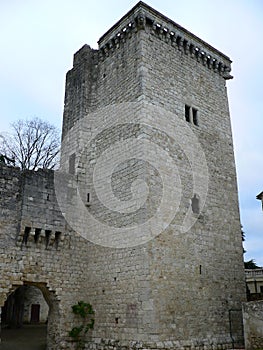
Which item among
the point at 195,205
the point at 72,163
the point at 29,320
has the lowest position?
the point at 29,320

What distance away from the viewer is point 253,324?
10.3 meters

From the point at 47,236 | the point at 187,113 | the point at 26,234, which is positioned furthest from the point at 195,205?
the point at 26,234

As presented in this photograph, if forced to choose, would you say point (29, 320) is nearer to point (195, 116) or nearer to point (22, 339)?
point (22, 339)

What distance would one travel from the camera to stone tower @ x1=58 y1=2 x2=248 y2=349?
10195 mm

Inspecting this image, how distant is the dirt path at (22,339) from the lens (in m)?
12.5

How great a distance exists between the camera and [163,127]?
38.9ft

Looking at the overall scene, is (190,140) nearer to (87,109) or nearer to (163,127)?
(163,127)

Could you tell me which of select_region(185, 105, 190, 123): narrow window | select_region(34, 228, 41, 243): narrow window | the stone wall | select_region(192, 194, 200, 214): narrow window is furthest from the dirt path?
select_region(185, 105, 190, 123): narrow window

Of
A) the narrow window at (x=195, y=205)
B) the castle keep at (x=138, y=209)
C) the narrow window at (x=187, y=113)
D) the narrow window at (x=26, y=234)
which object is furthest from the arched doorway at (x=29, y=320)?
the narrow window at (x=187, y=113)

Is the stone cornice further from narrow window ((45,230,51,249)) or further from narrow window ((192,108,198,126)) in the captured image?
narrow window ((45,230,51,249))

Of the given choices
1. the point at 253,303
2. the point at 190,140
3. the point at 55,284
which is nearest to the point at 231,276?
the point at 253,303

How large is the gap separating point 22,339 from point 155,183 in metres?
8.12

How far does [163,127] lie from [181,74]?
2.56 m

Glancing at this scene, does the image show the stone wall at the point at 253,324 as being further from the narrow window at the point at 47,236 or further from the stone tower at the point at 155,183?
the narrow window at the point at 47,236
